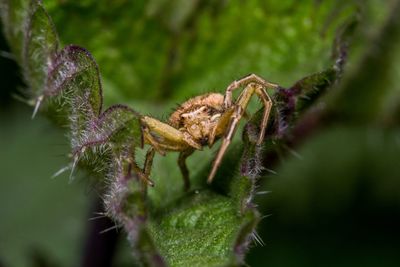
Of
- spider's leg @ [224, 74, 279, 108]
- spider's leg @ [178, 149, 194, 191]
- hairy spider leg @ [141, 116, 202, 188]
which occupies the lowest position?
spider's leg @ [178, 149, 194, 191]

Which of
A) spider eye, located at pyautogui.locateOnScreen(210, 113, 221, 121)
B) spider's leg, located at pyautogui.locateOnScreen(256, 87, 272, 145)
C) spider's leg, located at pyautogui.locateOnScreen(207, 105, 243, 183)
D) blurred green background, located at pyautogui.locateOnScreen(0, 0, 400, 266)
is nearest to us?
spider's leg, located at pyautogui.locateOnScreen(256, 87, 272, 145)

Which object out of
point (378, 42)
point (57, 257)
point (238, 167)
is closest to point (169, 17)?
point (378, 42)

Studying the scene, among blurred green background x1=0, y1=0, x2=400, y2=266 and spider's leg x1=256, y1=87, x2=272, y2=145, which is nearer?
A: spider's leg x1=256, y1=87, x2=272, y2=145

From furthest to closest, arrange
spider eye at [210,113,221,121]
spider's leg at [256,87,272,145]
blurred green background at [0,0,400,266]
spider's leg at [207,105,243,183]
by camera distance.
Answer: blurred green background at [0,0,400,266] < spider eye at [210,113,221,121] < spider's leg at [207,105,243,183] < spider's leg at [256,87,272,145]

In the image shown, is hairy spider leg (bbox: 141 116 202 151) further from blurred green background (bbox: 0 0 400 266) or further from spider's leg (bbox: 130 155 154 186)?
blurred green background (bbox: 0 0 400 266)

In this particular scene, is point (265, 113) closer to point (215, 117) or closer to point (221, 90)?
point (215, 117)

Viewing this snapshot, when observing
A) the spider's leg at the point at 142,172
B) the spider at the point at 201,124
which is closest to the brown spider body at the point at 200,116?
the spider at the point at 201,124

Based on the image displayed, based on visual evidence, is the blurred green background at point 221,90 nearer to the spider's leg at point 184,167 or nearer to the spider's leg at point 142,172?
the spider's leg at point 184,167

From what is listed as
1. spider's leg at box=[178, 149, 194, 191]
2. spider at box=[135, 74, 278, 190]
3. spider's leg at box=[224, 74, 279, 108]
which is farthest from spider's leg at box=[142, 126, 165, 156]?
spider's leg at box=[224, 74, 279, 108]
